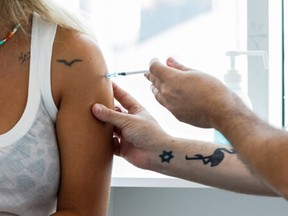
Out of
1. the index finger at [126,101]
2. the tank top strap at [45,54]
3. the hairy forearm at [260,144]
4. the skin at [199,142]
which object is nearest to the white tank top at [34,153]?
the tank top strap at [45,54]

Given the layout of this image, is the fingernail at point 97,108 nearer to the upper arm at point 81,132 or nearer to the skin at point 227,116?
the upper arm at point 81,132

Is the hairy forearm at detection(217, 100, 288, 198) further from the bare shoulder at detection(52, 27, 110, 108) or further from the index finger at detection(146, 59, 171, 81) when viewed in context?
the bare shoulder at detection(52, 27, 110, 108)

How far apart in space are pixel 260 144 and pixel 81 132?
42 centimetres

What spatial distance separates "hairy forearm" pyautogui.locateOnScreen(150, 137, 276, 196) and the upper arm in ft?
0.41

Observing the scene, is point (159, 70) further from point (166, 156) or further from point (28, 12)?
point (28, 12)

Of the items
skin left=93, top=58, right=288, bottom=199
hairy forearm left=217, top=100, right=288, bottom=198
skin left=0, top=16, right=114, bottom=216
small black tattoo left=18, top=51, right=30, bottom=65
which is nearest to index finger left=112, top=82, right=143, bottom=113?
skin left=93, top=58, right=288, bottom=199

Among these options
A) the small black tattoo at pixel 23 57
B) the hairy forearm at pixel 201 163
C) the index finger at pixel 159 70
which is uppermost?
the small black tattoo at pixel 23 57

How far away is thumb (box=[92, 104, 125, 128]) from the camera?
3.46 ft

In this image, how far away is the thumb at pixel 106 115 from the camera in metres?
1.05

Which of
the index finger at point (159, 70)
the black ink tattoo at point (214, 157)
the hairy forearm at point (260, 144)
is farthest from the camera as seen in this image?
the black ink tattoo at point (214, 157)

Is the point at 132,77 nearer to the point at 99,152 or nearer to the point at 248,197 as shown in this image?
the point at 248,197

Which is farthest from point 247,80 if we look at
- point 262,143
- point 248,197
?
point 262,143

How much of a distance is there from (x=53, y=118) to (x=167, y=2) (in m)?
0.72

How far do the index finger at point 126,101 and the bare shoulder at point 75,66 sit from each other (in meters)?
0.12
